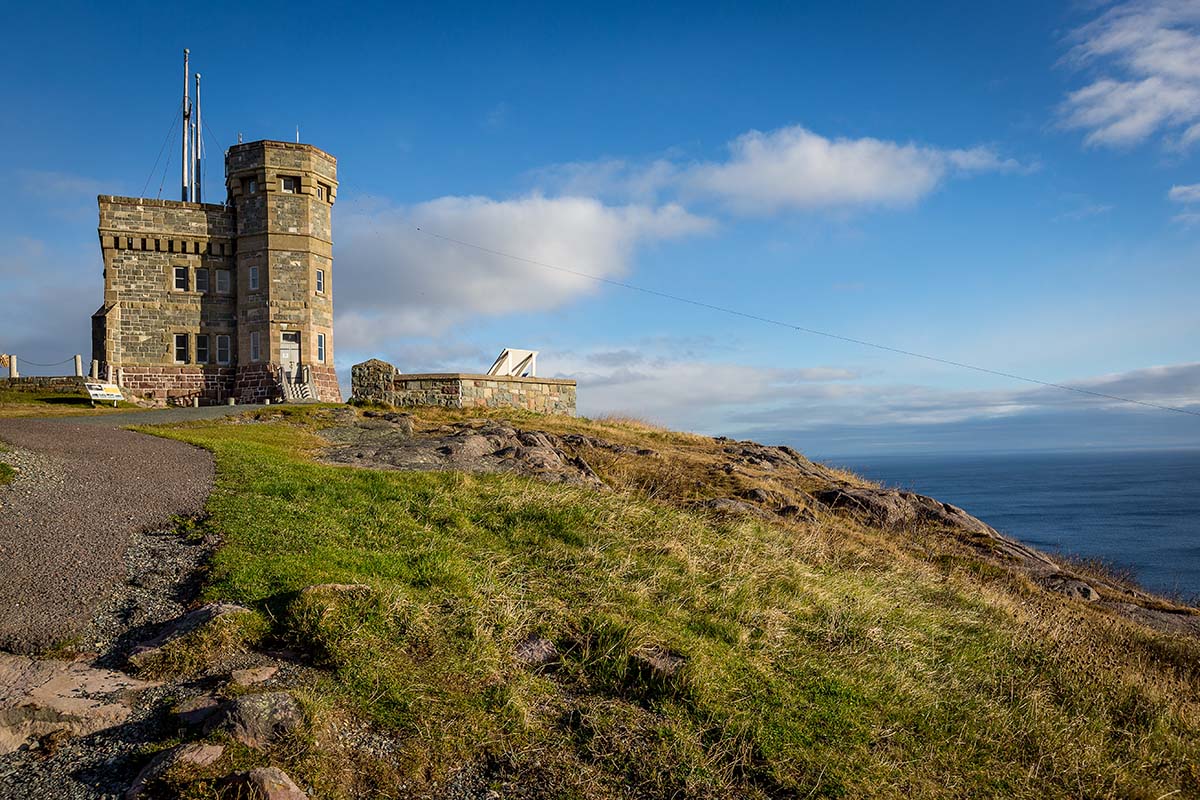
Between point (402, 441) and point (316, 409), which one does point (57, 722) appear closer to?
point (402, 441)

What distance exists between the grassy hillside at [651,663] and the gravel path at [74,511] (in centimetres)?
99

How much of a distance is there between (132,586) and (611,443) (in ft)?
51.0

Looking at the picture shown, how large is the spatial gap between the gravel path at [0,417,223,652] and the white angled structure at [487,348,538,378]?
18.3 meters

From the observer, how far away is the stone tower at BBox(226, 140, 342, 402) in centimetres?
3578

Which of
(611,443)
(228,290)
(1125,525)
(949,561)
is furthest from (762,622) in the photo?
(1125,525)

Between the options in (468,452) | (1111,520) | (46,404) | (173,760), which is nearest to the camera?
(173,760)

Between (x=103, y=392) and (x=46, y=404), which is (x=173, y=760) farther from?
(x=46, y=404)

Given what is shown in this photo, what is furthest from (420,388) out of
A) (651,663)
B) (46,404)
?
(651,663)

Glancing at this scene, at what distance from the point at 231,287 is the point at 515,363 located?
16170mm

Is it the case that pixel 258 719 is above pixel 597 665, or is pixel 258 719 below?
above

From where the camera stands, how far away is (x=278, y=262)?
35.9 meters

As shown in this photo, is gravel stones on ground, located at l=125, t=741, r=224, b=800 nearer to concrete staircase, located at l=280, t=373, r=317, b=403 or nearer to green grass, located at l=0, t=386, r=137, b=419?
green grass, located at l=0, t=386, r=137, b=419

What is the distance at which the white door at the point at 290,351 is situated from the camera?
3600cm

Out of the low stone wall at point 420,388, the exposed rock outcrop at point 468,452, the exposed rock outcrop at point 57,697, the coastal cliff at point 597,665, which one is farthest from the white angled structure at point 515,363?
the exposed rock outcrop at point 57,697
